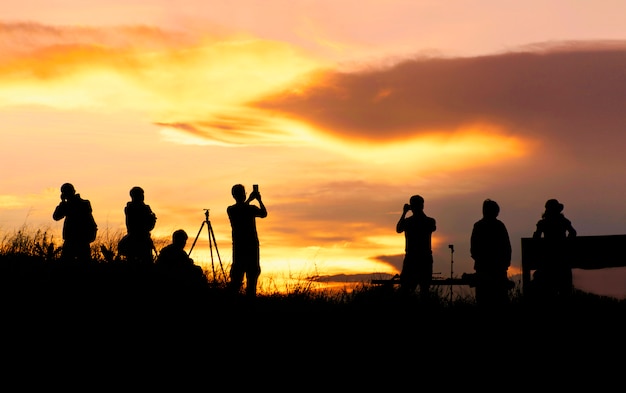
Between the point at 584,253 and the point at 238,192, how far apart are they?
255 inches

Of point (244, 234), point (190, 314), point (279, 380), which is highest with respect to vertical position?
point (244, 234)

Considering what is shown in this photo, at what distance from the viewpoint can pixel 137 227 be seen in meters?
16.1

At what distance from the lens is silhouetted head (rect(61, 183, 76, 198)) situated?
16719 millimetres

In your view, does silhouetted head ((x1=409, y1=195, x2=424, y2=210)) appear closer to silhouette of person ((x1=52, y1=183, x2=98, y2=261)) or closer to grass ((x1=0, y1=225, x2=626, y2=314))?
grass ((x1=0, y1=225, x2=626, y2=314))

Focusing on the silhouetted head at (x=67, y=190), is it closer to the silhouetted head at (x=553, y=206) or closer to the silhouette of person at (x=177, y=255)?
the silhouette of person at (x=177, y=255)

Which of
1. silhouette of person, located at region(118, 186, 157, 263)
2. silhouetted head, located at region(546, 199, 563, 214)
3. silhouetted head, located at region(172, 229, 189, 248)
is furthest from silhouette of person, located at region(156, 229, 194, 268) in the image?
silhouetted head, located at region(546, 199, 563, 214)

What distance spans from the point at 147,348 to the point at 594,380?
560 centimetres

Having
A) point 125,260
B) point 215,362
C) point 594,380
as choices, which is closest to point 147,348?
point 215,362

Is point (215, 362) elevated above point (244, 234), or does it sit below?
below

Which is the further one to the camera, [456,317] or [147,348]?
[456,317]

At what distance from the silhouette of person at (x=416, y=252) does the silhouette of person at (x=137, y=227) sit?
433 cm

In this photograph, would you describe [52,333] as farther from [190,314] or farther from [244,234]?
[244,234]

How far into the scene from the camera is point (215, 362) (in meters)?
11.7

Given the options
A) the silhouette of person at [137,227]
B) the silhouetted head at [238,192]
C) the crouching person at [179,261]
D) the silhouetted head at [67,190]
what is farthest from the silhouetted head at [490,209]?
the silhouetted head at [67,190]
